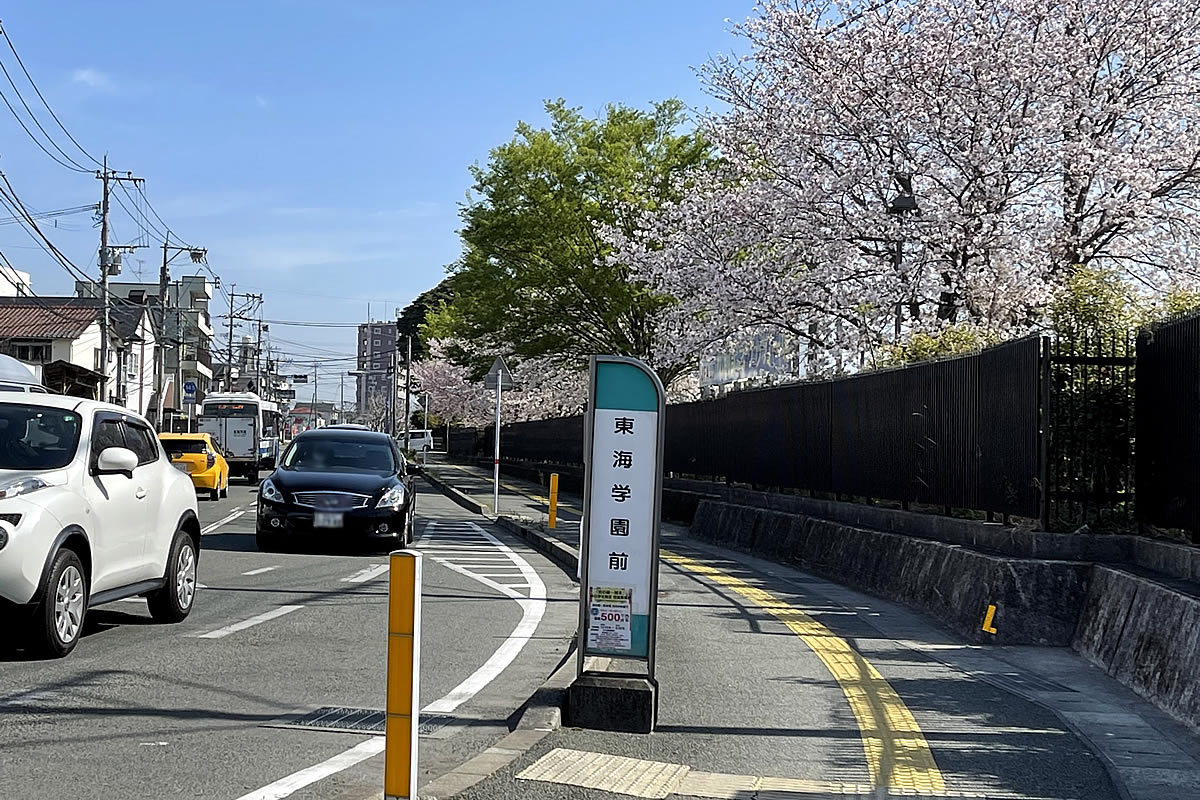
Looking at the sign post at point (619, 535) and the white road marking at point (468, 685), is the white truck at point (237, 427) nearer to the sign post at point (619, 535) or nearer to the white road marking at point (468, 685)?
the white road marking at point (468, 685)

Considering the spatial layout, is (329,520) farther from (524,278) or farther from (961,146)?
(524,278)

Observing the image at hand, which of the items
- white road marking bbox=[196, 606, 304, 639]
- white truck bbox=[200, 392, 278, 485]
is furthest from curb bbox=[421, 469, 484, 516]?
white road marking bbox=[196, 606, 304, 639]

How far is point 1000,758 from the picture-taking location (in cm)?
664

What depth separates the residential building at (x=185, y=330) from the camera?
84062 mm

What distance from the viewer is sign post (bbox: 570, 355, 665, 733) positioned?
6.95 meters

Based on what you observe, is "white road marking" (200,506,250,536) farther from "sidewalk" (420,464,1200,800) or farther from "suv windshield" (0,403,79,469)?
"sidewalk" (420,464,1200,800)

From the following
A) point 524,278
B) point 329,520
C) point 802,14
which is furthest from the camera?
point 524,278

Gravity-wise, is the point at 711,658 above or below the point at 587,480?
below

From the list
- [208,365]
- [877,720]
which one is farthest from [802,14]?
[208,365]

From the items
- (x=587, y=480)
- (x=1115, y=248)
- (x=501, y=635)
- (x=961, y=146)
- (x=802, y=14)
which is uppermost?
(x=802, y=14)

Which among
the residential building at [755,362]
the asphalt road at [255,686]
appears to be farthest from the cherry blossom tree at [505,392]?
the asphalt road at [255,686]

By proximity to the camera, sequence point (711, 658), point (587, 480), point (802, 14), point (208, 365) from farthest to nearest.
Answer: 1. point (208, 365)
2. point (802, 14)
3. point (711, 658)
4. point (587, 480)

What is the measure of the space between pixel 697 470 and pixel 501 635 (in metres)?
17.3

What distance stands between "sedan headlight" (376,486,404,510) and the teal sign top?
32.7 feet
